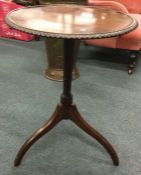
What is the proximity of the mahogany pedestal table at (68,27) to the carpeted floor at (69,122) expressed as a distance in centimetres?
10

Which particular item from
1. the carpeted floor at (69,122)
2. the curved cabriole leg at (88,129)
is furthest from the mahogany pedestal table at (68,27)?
the carpeted floor at (69,122)

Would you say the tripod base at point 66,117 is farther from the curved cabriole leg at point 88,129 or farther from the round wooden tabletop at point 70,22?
the round wooden tabletop at point 70,22

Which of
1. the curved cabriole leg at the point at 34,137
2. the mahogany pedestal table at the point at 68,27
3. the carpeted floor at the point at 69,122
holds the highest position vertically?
the mahogany pedestal table at the point at 68,27

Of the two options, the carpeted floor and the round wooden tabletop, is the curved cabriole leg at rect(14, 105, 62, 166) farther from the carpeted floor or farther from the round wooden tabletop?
the round wooden tabletop

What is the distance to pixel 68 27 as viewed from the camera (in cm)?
121

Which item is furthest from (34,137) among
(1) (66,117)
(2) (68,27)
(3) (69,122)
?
(2) (68,27)

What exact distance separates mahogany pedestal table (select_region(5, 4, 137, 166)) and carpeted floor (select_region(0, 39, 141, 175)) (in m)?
0.10

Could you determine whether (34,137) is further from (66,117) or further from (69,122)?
(69,122)

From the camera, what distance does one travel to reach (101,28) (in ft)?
4.03

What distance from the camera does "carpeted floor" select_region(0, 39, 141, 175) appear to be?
5.02 ft

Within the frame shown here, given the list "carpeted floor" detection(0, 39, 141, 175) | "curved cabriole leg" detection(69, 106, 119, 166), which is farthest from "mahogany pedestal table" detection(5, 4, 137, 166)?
"carpeted floor" detection(0, 39, 141, 175)

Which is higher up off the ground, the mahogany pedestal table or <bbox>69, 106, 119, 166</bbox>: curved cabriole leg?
the mahogany pedestal table

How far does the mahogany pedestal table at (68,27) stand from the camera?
1162 mm

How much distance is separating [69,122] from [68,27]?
0.84 metres
